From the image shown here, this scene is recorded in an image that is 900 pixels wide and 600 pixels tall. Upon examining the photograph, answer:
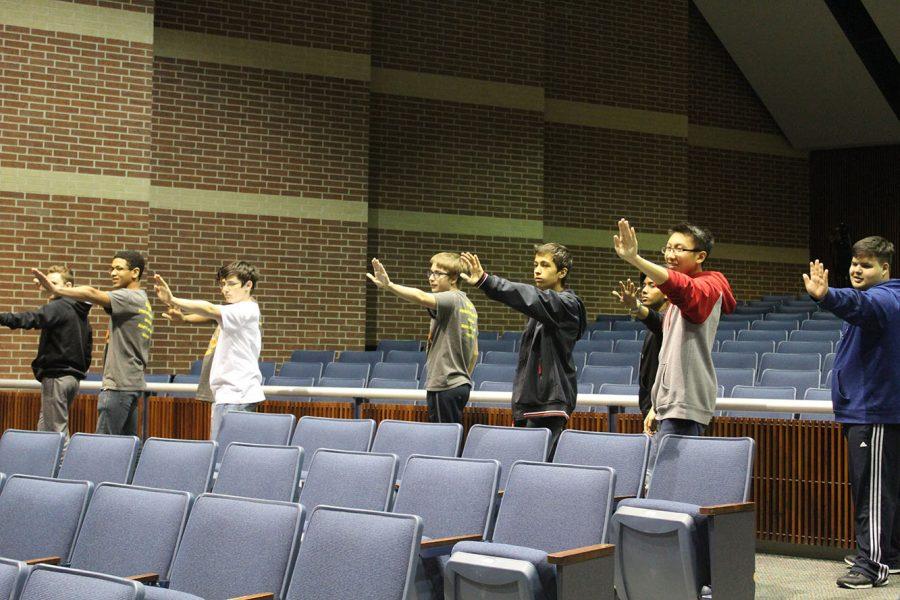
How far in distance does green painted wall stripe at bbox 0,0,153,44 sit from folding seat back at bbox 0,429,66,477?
19.9 ft

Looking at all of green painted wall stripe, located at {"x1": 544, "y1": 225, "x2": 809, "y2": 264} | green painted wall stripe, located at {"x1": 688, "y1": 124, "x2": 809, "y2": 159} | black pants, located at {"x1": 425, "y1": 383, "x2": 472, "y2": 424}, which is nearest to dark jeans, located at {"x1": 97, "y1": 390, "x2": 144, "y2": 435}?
black pants, located at {"x1": 425, "y1": 383, "x2": 472, "y2": 424}

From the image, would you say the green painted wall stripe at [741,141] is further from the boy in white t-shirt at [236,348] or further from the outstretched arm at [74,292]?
the outstretched arm at [74,292]

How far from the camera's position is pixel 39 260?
10375 mm

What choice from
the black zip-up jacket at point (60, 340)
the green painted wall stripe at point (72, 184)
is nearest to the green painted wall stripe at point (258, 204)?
the green painted wall stripe at point (72, 184)

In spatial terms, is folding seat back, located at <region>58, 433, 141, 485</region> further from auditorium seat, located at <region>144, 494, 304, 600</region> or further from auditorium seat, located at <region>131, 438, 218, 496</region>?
auditorium seat, located at <region>144, 494, 304, 600</region>

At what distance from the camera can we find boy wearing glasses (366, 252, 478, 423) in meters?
5.88

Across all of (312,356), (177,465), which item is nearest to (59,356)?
(177,465)

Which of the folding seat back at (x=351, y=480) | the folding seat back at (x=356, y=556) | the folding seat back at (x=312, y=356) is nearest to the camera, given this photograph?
the folding seat back at (x=356, y=556)

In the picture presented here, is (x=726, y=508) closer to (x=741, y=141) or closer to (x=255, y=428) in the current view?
(x=255, y=428)

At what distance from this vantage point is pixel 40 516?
387 cm

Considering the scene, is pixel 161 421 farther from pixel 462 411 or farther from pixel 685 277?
pixel 685 277

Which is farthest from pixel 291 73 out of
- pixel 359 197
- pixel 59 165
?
pixel 59 165

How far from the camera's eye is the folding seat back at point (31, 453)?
17.4ft

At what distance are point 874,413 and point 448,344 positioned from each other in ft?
7.23
